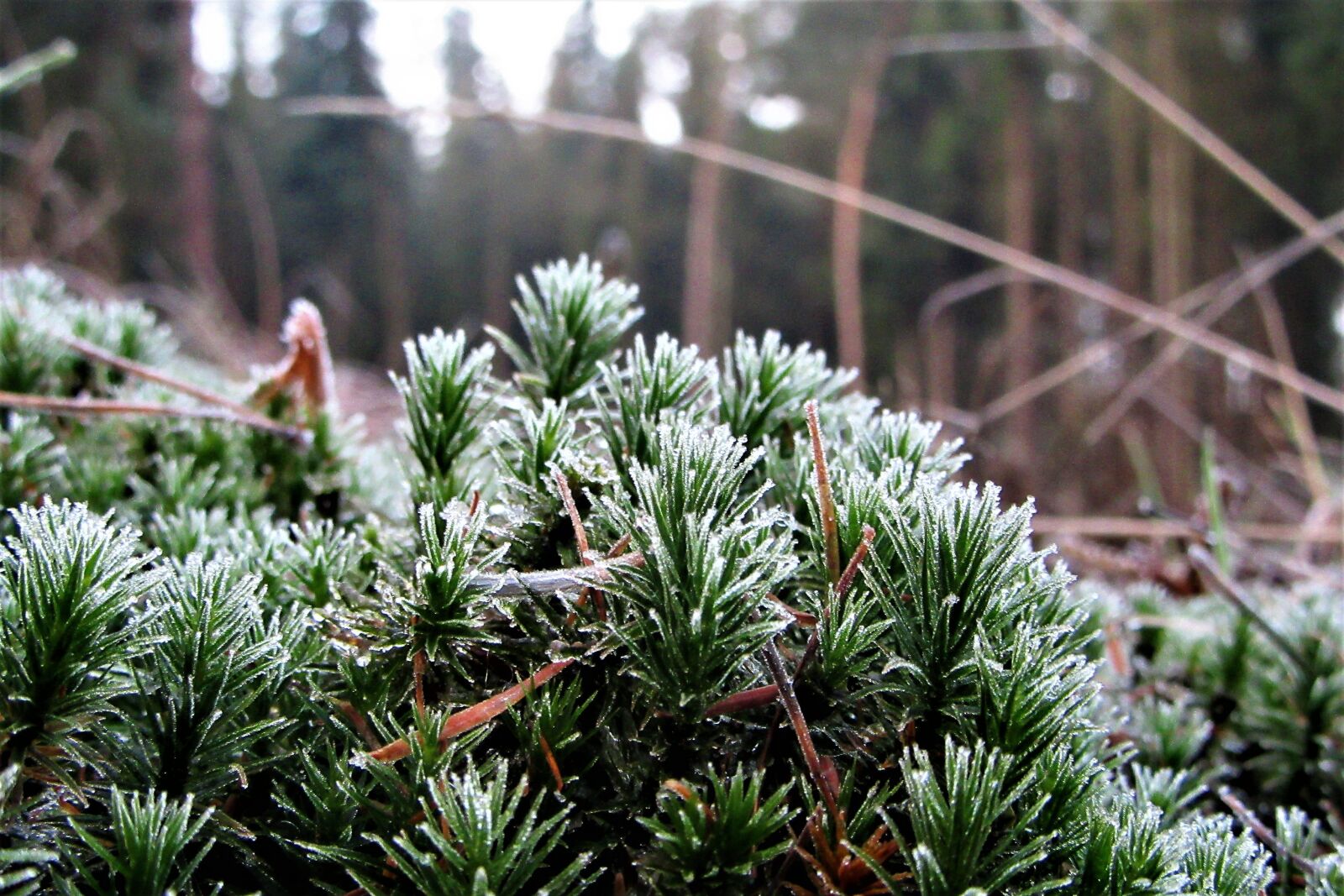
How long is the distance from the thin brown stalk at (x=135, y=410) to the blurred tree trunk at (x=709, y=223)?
17.5 feet

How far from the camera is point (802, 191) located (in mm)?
19281

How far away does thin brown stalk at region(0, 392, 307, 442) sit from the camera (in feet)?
2.69

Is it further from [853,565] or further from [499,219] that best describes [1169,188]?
[499,219]

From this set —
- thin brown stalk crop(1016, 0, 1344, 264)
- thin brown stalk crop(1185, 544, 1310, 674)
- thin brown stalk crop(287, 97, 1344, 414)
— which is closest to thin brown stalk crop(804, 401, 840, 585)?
thin brown stalk crop(1185, 544, 1310, 674)

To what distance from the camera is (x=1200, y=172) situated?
49.8 ft

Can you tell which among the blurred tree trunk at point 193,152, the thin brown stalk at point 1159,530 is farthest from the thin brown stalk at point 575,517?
the blurred tree trunk at point 193,152

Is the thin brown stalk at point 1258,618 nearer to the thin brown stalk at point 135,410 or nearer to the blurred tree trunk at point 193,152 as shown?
the thin brown stalk at point 135,410

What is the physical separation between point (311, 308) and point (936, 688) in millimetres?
798

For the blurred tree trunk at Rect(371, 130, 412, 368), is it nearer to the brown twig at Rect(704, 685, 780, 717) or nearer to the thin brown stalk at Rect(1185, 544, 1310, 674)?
the thin brown stalk at Rect(1185, 544, 1310, 674)

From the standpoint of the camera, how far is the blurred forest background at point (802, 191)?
4223mm

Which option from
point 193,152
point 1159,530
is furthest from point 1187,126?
point 193,152

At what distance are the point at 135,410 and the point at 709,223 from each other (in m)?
11.5

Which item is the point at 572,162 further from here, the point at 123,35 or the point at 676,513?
the point at 676,513

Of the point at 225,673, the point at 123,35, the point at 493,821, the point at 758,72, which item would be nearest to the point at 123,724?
the point at 225,673
